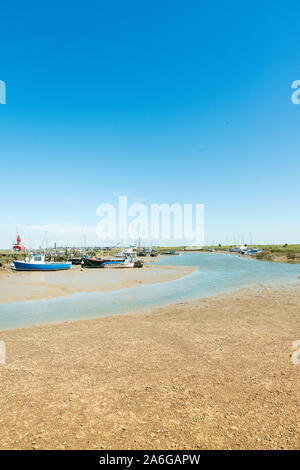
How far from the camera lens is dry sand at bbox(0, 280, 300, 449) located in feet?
20.9

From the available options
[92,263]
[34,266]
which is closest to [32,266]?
[34,266]

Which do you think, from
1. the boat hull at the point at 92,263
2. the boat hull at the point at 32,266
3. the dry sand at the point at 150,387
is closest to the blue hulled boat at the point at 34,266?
the boat hull at the point at 32,266

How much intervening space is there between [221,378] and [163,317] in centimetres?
933

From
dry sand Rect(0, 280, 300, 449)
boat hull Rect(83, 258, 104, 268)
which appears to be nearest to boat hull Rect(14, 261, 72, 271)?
boat hull Rect(83, 258, 104, 268)

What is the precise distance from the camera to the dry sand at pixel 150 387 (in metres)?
6.37

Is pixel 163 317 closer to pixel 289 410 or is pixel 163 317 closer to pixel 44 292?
pixel 289 410

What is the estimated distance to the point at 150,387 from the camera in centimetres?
861

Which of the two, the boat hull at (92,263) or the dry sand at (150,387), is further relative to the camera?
the boat hull at (92,263)

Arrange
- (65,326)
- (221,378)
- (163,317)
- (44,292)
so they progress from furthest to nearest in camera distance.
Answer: (44,292) < (163,317) < (65,326) < (221,378)

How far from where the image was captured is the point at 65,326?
16.2 metres

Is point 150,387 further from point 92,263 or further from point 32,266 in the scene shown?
point 92,263

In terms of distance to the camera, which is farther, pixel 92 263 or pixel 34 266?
pixel 92 263

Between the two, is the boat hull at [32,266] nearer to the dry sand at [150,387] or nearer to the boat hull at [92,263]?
the boat hull at [92,263]
